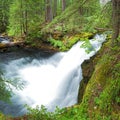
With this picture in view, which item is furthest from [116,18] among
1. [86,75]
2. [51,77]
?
[51,77]

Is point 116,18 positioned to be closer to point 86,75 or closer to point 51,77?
point 86,75

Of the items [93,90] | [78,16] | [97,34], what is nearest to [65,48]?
A: [97,34]

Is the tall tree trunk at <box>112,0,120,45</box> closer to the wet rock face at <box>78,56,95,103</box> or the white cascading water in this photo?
the white cascading water

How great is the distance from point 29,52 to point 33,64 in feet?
8.05

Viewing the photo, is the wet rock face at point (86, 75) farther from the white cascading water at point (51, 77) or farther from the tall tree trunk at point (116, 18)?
the tall tree trunk at point (116, 18)

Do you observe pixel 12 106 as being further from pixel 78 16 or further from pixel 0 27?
pixel 0 27

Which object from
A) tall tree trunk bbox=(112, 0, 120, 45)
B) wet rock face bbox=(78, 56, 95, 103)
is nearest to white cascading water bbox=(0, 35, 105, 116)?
wet rock face bbox=(78, 56, 95, 103)

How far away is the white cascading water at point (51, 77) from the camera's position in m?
10.2

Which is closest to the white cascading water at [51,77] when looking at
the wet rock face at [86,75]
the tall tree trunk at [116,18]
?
the wet rock face at [86,75]

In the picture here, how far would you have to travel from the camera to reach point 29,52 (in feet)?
55.7

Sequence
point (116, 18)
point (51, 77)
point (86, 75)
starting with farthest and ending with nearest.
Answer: point (51, 77)
point (86, 75)
point (116, 18)

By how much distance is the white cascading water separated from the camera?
1017cm

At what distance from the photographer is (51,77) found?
1265cm

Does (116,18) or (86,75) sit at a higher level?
(116,18)
